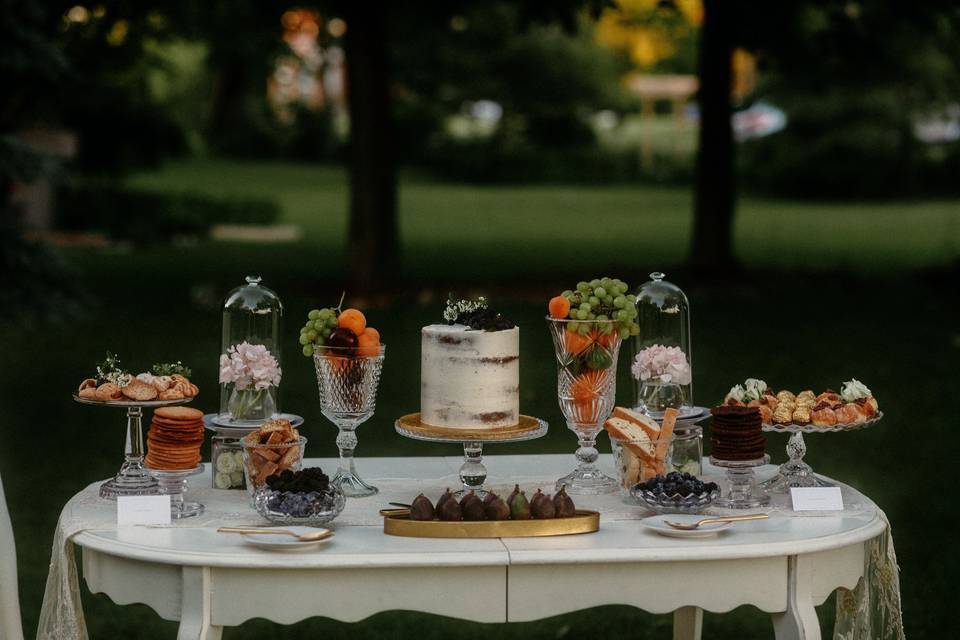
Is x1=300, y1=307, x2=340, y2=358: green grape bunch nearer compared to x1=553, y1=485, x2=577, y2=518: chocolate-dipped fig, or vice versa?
x1=553, y1=485, x2=577, y2=518: chocolate-dipped fig

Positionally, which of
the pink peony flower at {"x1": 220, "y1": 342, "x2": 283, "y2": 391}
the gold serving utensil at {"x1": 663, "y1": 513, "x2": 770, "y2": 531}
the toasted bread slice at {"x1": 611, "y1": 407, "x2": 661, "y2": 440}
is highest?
the pink peony flower at {"x1": 220, "y1": 342, "x2": 283, "y2": 391}

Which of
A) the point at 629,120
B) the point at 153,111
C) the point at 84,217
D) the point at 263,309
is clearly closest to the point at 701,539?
the point at 263,309

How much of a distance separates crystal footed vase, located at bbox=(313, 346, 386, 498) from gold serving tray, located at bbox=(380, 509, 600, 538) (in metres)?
0.38

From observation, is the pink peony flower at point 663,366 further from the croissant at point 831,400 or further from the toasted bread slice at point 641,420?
the croissant at point 831,400

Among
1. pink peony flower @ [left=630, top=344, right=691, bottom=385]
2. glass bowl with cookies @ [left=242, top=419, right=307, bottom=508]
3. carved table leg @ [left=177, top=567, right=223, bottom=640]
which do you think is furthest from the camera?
pink peony flower @ [left=630, top=344, right=691, bottom=385]

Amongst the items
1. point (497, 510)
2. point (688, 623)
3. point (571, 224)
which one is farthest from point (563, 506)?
point (571, 224)

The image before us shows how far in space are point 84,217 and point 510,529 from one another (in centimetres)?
1881

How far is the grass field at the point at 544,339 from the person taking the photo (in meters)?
6.01

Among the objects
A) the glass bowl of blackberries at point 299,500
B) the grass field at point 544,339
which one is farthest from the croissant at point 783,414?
the grass field at point 544,339

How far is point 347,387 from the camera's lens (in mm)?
3723

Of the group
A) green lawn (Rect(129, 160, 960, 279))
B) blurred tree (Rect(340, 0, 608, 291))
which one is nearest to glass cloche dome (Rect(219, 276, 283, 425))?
blurred tree (Rect(340, 0, 608, 291))

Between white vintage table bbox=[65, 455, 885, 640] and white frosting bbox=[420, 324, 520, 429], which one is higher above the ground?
white frosting bbox=[420, 324, 520, 429]

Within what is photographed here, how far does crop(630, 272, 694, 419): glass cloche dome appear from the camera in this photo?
404 cm

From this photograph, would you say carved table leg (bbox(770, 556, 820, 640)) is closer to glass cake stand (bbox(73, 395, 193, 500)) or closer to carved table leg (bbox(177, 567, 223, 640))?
carved table leg (bbox(177, 567, 223, 640))
